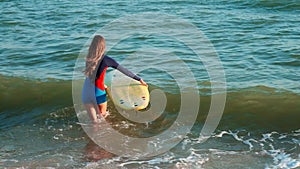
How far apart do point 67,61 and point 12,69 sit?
1.38 metres

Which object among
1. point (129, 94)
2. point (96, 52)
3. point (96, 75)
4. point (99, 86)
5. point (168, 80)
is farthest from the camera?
point (168, 80)

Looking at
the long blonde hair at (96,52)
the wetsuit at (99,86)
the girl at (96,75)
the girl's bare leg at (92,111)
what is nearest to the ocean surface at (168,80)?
the girl's bare leg at (92,111)

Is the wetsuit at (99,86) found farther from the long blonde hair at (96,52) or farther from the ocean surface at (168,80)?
the ocean surface at (168,80)

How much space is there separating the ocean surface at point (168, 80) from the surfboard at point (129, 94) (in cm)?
41

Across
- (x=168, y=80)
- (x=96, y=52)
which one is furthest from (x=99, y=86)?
(x=168, y=80)

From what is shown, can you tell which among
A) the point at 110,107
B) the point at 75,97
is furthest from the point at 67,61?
the point at 110,107

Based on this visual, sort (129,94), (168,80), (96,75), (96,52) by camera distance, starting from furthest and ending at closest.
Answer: (168,80)
(129,94)
(96,75)
(96,52)

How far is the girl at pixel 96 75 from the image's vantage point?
321 inches

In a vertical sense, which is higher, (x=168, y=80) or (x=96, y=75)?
(x=96, y=75)

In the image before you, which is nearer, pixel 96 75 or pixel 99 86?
pixel 96 75

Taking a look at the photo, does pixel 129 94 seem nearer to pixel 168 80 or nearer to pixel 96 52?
pixel 96 52

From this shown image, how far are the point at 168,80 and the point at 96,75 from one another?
3256mm

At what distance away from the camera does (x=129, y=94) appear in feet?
29.5

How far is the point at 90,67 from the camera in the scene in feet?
27.0
